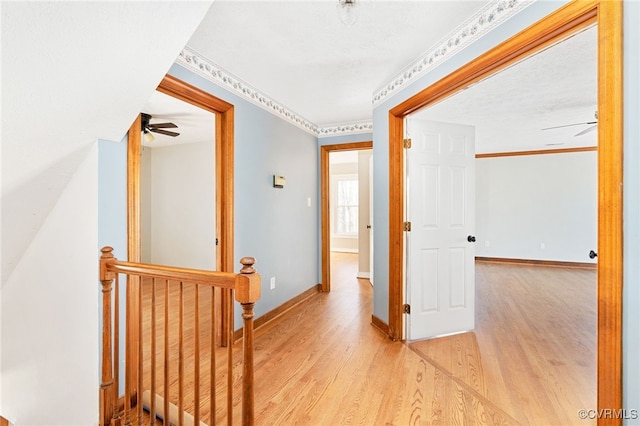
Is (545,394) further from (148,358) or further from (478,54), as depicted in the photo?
(148,358)

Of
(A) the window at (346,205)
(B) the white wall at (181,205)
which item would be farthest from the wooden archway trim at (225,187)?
(A) the window at (346,205)

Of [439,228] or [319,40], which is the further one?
[439,228]

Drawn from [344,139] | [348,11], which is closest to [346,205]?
[344,139]

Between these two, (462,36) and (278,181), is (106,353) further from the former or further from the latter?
(462,36)

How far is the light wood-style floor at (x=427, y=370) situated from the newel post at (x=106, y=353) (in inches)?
19.4

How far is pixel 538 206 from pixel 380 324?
4804 millimetres


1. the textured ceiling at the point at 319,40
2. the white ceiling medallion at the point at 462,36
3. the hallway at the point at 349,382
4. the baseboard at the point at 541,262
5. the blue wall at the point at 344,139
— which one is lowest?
the hallway at the point at 349,382

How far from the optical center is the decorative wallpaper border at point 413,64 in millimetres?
1514

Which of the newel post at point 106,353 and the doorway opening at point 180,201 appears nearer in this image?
the newel post at point 106,353

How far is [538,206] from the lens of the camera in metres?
5.53

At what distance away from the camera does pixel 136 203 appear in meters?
1.78

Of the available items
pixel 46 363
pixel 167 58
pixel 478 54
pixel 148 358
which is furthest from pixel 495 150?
pixel 46 363

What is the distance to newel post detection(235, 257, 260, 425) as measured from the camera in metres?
1.16

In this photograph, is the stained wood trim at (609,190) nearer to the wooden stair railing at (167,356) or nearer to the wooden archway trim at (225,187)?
the wooden stair railing at (167,356)
